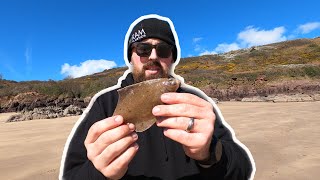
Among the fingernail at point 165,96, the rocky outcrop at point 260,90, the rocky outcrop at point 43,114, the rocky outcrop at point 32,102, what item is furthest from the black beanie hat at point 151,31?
the rocky outcrop at point 260,90

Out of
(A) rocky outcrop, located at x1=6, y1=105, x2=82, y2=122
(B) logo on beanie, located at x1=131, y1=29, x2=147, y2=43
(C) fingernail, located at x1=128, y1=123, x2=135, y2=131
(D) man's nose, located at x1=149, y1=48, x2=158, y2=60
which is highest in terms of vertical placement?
(B) logo on beanie, located at x1=131, y1=29, x2=147, y2=43

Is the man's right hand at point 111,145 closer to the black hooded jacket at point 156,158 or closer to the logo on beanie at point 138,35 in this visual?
the black hooded jacket at point 156,158

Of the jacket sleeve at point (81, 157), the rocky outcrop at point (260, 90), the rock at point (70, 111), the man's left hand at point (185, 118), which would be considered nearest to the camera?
the man's left hand at point (185, 118)

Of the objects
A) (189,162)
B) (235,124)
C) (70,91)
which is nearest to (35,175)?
(189,162)

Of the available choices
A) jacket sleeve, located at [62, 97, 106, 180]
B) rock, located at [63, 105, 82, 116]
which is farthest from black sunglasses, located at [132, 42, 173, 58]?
rock, located at [63, 105, 82, 116]

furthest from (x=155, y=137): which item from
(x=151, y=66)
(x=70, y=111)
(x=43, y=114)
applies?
(x=70, y=111)

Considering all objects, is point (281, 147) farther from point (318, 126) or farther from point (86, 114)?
point (86, 114)

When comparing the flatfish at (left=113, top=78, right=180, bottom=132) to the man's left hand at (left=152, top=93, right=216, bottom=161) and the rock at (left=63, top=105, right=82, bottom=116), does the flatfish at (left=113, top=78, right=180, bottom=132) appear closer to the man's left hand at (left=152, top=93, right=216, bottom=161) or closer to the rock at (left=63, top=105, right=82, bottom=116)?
the man's left hand at (left=152, top=93, right=216, bottom=161)

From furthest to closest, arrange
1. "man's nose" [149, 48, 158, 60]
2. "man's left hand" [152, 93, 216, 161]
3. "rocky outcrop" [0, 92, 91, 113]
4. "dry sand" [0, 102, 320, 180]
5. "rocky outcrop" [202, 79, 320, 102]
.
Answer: "rocky outcrop" [202, 79, 320, 102] < "rocky outcrop" [0, 92, 91, 113] < "dry sand" [0, 102, 320, 180] < "man's nose" [149, 48, 158, 60] < "man's left hand" [152, 93, 216, 161]

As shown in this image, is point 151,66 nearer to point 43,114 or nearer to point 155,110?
point 155,110
